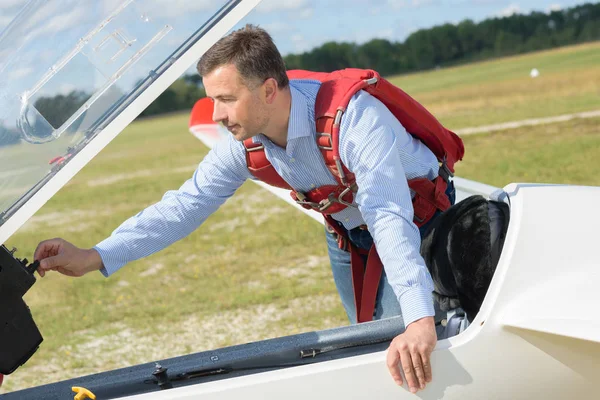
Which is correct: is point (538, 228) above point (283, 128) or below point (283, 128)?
below

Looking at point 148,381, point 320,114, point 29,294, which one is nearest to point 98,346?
point 29,294

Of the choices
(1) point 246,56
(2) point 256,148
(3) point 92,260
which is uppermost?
(1) point 246,56

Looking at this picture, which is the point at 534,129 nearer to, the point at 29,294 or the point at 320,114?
the point at 29,294

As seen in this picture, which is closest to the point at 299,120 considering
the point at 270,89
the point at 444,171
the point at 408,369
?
the point at 270,89

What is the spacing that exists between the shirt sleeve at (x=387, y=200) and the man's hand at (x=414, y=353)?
32 mm

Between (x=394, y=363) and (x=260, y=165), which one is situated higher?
(x=260, y=165)

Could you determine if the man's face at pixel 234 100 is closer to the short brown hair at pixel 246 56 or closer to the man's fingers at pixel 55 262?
the short brown hair at pixel 246 56

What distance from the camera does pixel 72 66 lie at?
1933mm

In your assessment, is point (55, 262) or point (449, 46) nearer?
point (55, 262)

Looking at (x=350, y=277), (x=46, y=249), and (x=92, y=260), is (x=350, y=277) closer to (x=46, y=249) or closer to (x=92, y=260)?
(x=92, y=260)

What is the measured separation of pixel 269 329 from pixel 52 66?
10.1ft

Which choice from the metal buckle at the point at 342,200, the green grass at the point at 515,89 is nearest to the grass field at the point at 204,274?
the green grass at the point at 515,89

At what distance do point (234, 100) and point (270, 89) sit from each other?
0.44 ft

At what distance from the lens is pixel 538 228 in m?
2.35
